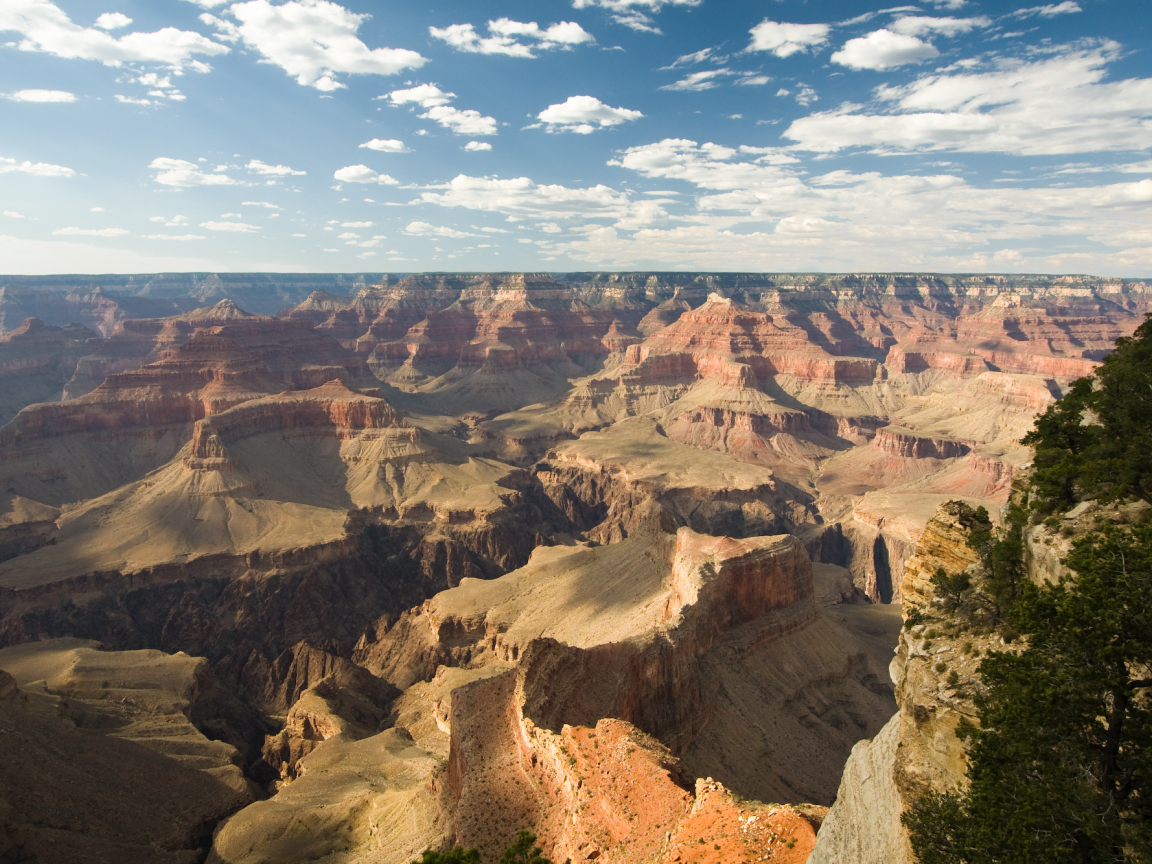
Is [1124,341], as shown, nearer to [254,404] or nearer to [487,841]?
[487,841]

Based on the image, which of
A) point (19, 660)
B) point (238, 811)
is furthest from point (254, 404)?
point (238, 811)

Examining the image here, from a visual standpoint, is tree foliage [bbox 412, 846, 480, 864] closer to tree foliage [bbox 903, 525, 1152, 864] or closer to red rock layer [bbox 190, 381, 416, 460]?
tree foliage [bbox 903, 525, 1152, 864]

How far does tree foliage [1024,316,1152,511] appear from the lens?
844 inches

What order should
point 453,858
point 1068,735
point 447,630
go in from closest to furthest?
1. point 1068,735
2. point 453,858
3. point 447,630

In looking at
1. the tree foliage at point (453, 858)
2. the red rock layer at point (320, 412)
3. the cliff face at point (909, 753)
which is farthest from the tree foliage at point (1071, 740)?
the red rock layer at point (320, 412)

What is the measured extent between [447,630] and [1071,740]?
7100cm

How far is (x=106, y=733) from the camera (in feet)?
184

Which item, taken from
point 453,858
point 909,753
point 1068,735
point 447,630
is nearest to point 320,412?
point 447,630

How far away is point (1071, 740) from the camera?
46.0ft

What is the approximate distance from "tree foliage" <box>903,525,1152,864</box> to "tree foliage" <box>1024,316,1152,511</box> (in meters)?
6.86

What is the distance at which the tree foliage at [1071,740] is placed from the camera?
1330 centimetres

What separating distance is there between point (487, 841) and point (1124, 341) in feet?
136

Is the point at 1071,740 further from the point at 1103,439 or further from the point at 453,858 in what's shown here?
the point at 453,858

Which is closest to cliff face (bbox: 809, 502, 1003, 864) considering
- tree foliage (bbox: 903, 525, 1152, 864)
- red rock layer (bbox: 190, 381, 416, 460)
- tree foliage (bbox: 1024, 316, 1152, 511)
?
tree foliage (bbox: 903, 525, 1152, 864)
